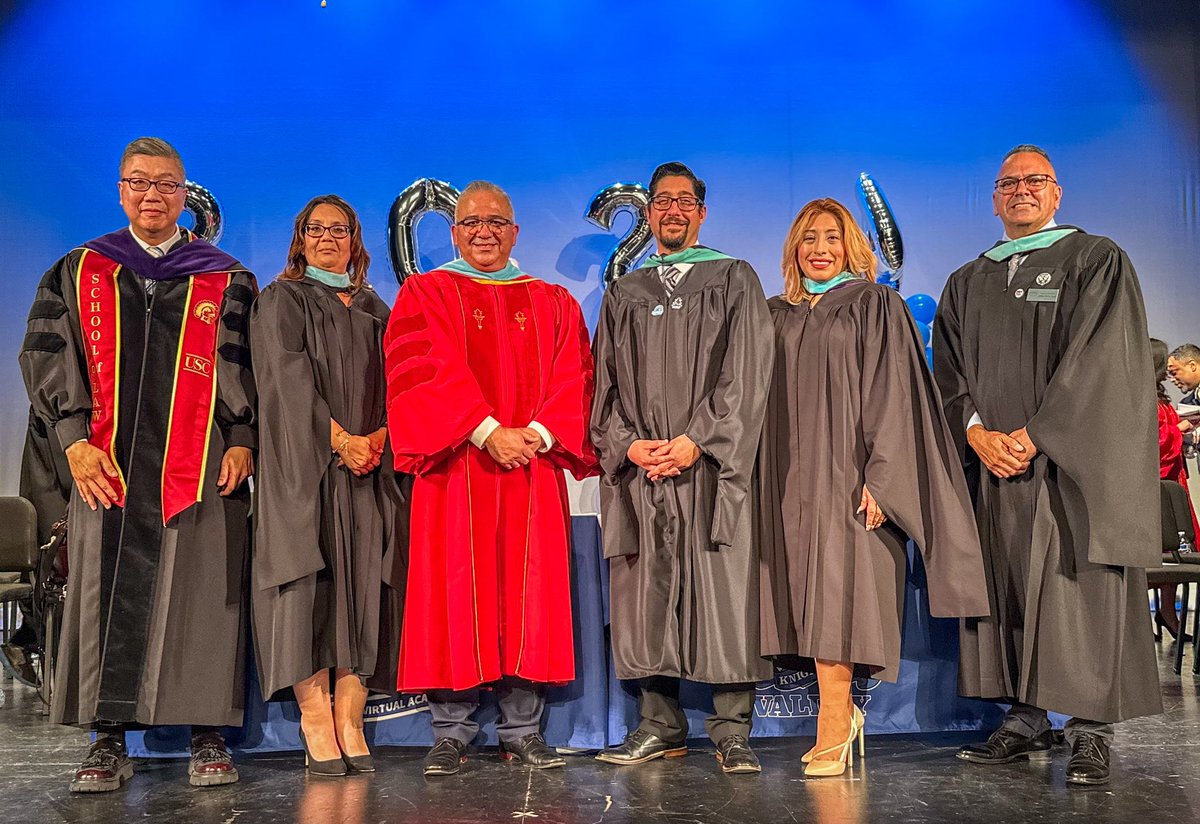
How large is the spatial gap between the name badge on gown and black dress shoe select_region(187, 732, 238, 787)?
121 inches

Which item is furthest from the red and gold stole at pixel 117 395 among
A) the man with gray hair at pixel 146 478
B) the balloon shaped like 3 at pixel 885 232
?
the balloon shaped like 3 at pixel 885 232

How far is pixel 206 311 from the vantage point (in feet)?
12.0

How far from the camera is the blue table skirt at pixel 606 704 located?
3830 mm

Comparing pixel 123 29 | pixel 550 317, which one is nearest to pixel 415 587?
pixel 550 317

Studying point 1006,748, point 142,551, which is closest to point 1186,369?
point 1006,748

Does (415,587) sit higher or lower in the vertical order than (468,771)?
higher

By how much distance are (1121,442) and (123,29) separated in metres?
6.45

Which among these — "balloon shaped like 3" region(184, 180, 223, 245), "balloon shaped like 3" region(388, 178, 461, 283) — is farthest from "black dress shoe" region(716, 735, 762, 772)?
"balloon shaped like 3" region(184, 180, 223, 245)

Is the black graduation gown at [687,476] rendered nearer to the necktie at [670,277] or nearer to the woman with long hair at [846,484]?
the necktie at [670,277]

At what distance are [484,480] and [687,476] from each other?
0.69 metres

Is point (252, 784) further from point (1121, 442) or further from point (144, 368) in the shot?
point (1121, 442)

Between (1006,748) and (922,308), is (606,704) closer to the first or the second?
(1006,748)

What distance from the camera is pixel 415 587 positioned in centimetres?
359

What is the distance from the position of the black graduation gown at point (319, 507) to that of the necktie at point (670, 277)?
1041mm
